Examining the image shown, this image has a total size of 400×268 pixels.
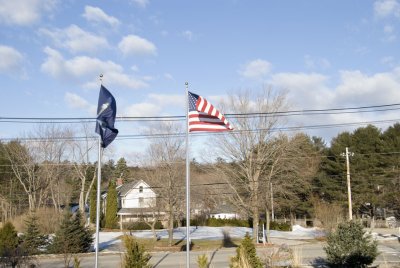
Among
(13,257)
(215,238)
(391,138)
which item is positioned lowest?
(215,238)

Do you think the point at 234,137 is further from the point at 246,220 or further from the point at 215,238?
the point at 246,220

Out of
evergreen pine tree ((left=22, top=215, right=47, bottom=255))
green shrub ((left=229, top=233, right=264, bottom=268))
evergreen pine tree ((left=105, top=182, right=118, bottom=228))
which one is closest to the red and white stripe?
green shrub ((left=229, top=233, right=264, bottom=268))

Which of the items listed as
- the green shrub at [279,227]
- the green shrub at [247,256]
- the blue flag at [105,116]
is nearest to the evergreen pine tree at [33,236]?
the green shrub at [247,256]

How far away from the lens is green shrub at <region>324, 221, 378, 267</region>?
15438mm

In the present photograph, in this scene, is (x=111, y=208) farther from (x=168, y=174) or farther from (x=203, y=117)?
(x=203, y=117)

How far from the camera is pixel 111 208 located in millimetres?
56406

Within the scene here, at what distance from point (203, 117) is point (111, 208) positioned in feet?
148

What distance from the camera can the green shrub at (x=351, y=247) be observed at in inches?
608

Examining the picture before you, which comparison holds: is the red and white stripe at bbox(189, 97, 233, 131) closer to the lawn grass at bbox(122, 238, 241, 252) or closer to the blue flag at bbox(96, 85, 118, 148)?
the blue flag at bbox(96, 85, 118, 148)

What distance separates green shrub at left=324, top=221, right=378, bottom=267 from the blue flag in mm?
9155

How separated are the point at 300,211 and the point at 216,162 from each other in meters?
25.9

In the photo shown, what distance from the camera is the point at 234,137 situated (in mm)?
37625

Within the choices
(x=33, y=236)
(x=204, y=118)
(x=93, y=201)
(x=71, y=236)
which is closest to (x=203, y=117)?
(x=204, y=118)

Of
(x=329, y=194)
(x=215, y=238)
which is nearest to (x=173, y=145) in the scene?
(x=215, y=238)
